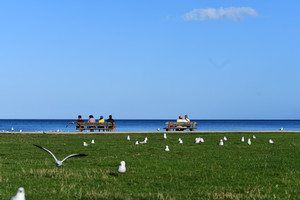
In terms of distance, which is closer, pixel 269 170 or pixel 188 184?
pixel 188 184

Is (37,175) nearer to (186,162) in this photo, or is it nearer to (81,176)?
(81,176)

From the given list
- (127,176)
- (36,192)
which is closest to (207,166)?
(127,176)

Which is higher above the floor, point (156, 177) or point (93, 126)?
point (93, 126)

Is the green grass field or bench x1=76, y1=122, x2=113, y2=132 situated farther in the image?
bench x1=76, y1=122, x2=113, y2=132

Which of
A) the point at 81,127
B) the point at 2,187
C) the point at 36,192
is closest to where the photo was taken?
the point at 36,192

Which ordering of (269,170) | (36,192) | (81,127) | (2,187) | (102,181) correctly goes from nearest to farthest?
(36,192), (2,187), (102,181), (269,170), (81,127)

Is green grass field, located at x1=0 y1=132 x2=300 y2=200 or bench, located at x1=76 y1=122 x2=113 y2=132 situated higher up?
bench, located at x1=76 y1=122 x2=113 y2=132

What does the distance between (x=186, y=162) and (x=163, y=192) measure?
21.1 ft

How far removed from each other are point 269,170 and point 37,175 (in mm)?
7642

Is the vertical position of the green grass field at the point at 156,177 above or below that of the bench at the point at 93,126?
below

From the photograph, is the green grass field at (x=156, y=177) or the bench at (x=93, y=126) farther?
the bench at (x=93, y=126)

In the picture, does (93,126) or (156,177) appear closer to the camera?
(156,177)

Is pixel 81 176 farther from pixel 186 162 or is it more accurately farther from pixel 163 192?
pixel 186 162

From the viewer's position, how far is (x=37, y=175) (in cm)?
1435
